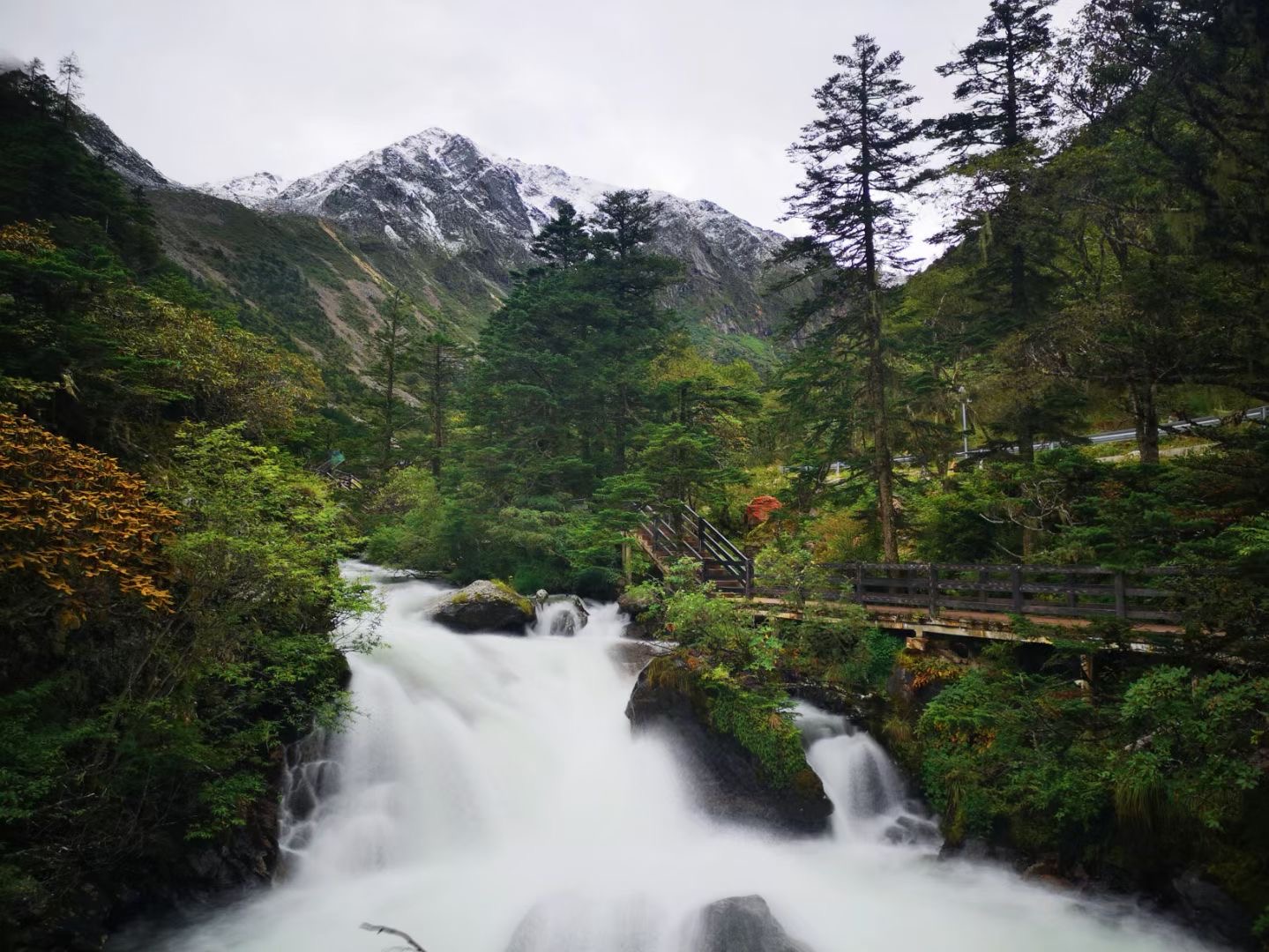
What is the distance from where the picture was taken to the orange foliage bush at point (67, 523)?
7203 millimetres

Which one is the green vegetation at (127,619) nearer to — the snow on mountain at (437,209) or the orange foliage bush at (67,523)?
the orange foliage bush at (67,523)

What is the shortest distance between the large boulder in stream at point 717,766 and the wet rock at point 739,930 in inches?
117

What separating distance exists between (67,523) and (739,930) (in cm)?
964

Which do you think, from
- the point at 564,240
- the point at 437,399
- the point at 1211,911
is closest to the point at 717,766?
the point at 1211,911

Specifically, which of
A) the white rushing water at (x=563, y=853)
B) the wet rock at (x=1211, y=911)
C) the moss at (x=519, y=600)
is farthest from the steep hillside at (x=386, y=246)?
the wet rock at (x=1211, y=911)

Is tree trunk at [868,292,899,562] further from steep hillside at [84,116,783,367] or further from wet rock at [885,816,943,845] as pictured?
steep hillside at [84,116,783,367]

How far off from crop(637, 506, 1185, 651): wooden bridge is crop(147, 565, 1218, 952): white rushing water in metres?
3.04

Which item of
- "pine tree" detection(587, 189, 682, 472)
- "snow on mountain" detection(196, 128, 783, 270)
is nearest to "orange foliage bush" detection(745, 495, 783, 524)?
"pine tree" detection(587, 189, 682, 472)

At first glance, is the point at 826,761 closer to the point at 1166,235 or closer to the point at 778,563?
the point at 778,563

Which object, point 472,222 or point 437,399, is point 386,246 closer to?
point 472,222

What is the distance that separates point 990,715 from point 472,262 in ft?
569

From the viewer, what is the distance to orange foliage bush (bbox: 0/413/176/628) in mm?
7203

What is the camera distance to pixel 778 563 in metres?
16.9

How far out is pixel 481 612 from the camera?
726 inches
